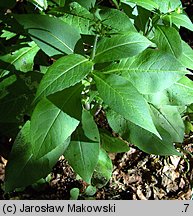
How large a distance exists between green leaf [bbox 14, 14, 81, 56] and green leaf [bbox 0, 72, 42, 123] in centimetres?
20

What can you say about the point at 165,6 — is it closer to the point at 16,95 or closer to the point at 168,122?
the point at 168,122

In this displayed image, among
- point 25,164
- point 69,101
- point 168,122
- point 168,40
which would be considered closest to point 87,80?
point 69,101

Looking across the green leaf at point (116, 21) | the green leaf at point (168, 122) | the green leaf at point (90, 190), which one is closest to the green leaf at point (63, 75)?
the green leaf at point (116, 21)

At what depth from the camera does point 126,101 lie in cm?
125

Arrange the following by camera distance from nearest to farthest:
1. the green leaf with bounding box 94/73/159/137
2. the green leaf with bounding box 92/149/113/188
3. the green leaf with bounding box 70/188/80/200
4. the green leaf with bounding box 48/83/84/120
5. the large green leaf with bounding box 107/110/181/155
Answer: the green leaf with bounding box 94/73/159/137 → the green leaf with bounding box 48/83/84/120 → the large green leaf with bounding box 107/110/181/155 → the green leaf with bounding box 92/149/113/188 → the green leaf with bounding box 70/188/80/200

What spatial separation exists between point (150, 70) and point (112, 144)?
0.71 meters

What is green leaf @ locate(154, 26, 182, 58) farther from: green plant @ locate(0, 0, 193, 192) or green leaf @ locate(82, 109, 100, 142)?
green leaf @ locate(82, 109, 100, 142)

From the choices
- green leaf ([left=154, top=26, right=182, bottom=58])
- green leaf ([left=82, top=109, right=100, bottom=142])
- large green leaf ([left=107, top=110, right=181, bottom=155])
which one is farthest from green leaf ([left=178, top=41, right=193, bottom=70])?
green leaf ([left=82, top=109, right=100, bottom=142])

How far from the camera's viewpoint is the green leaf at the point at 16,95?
5.54 feet

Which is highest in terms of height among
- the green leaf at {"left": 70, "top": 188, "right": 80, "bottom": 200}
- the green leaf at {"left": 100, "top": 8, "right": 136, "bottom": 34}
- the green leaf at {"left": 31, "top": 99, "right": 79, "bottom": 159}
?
the green leaf at {"left": 100, "top": 8, "right": 136, "bottom": 34}

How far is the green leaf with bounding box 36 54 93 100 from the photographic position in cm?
127

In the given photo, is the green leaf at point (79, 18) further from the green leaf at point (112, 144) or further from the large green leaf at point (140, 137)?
the green leaf at point (112, 144)

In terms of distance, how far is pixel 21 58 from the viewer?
72.7 inches

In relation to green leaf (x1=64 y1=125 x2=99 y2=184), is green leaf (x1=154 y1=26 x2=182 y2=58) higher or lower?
higher
